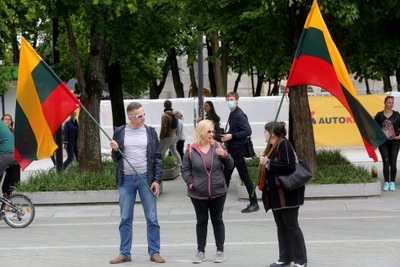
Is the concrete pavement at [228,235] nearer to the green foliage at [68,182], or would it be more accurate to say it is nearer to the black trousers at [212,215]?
the black trousers at [212,215]

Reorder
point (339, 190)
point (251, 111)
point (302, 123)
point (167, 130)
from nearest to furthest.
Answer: point (339, 190) < point (302, 123) < point (167, 130) < point (251, 111)

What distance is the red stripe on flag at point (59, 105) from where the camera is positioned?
35.9 feet

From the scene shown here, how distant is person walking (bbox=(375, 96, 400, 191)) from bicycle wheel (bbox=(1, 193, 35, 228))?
21.3 ft

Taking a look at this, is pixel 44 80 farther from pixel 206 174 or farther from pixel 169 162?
pixel 169 162

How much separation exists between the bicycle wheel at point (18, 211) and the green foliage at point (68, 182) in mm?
2445

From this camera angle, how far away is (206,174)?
8.86 m

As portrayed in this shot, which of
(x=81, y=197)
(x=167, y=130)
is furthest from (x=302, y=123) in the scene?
(x=167, y=130)

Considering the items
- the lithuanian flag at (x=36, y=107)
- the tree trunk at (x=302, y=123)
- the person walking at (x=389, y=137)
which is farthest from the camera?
the tree trunk at (x=302, y=123)

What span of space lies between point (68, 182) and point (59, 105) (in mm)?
4329

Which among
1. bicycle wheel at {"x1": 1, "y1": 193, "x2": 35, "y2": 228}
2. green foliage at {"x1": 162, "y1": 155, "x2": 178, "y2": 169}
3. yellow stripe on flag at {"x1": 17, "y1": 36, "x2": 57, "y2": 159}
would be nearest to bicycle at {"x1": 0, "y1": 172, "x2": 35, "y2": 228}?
bicycle wheel at {"x1": 1, "y1": 193, "x2": 35, "y2": 228}

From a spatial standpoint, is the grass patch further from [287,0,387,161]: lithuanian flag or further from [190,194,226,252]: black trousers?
[190,194,226,252]: black trousers

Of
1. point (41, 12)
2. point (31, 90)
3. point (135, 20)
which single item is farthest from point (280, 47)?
point (31, 90)

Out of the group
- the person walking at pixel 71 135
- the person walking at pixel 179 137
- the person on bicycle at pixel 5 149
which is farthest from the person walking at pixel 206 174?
the person walking at pixel 179 137

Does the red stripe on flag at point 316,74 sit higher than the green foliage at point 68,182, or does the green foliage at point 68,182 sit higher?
the red stripe on flag at point 316,74
